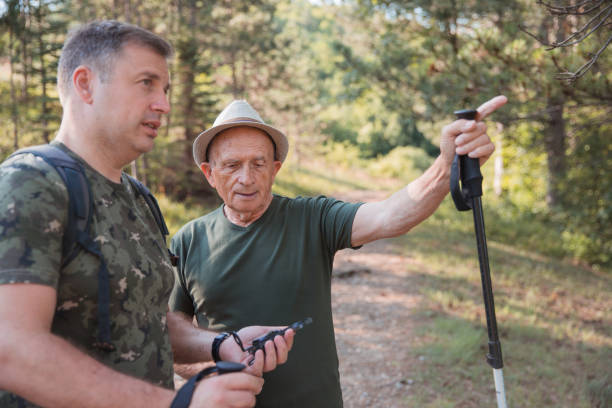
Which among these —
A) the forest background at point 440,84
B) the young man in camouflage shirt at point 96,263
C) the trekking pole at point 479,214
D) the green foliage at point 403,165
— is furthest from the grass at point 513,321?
the green foliage at point 403,165

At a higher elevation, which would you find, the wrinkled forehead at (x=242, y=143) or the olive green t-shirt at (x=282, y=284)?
the wrinkled forehead at (x=242, y=143)

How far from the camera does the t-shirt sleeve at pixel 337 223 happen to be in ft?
6.74

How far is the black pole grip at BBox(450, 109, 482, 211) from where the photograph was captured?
1602 millimetres

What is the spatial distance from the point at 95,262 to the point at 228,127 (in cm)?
114

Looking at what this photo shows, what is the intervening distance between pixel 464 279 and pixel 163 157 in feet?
23.6

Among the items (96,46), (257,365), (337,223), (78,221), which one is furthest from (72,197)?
(337,223)

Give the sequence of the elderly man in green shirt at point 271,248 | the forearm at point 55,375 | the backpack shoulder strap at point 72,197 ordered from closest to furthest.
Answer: the forearm at point 55,375 < the backpack shoulder strap at point 72,197 < the elderly man in green shirt at point 271,248

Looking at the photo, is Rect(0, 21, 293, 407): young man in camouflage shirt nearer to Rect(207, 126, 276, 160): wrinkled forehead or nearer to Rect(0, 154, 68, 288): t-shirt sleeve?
Rect(0, 154, 68, 288): t-shirt sleeve

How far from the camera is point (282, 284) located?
2.03 m

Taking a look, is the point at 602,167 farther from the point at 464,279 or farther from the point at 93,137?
the point at 93,137

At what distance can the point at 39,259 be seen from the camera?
41.1 inches

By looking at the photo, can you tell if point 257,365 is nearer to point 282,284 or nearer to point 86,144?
point 282,284

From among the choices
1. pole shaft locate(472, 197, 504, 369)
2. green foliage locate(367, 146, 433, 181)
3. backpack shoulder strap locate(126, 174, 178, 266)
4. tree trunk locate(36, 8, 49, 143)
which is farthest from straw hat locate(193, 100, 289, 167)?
green foliage locate(367, 146, 433, 181)

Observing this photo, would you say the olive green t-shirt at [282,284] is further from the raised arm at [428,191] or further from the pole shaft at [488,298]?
the pole shaft at [488,298]
